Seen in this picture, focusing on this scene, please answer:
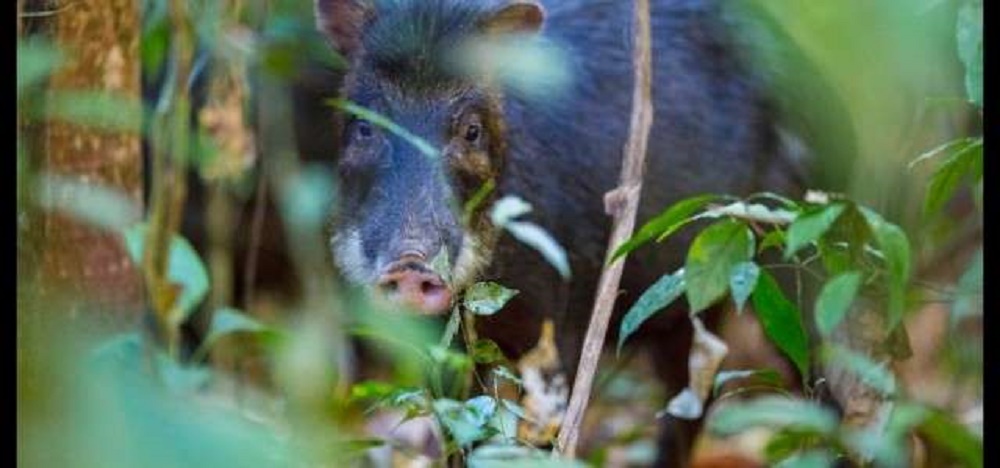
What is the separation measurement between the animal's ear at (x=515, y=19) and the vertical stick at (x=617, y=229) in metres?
0.86

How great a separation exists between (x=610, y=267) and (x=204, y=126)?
60.2 inches

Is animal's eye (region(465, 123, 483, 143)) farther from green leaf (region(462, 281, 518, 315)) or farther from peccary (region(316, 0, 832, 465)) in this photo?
green leaf (region(462, 281, 518, 315))

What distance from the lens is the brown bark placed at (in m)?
2.48

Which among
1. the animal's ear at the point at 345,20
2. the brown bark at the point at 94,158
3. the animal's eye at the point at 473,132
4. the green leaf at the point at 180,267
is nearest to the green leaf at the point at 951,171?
the green leaf at the point at 180,267

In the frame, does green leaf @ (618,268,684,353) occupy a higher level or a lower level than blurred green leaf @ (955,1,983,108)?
lower

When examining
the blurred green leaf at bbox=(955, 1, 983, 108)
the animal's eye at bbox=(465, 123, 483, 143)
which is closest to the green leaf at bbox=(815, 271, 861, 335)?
the blurred green leaf at bbox=(955, 1, 983, 108)

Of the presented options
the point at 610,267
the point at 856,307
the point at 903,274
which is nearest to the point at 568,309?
the point at 856,307

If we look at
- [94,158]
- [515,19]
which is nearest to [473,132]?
[515,19]

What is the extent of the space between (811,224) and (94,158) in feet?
3.96

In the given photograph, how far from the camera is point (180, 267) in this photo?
2.48 metres

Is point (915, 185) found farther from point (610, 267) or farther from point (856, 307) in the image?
point (610, 267)

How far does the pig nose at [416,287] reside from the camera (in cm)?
306

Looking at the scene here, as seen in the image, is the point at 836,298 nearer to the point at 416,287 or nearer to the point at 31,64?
the point at 31,64

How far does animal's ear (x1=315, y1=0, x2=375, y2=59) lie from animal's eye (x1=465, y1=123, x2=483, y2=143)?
0.33 metres
